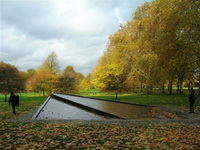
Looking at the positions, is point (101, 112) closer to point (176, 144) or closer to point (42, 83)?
point (176, 144)

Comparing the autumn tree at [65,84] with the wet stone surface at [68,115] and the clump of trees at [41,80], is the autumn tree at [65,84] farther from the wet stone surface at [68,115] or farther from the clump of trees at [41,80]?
the wet stone surface at [68,115]

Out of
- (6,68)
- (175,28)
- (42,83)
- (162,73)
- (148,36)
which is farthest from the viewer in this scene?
(42,83)

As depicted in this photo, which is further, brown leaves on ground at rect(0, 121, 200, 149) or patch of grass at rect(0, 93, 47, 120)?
patch of grass at rect(0, 93, 47, 120)

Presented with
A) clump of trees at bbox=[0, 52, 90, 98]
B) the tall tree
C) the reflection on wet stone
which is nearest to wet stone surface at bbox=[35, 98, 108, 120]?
the reflection on wet stone

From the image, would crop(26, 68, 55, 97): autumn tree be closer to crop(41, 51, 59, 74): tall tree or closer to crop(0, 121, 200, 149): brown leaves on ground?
crop(41, 51, 59, 74): tall tree

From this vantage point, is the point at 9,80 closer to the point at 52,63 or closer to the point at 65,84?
the point at 65,84

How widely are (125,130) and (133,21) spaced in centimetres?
3120

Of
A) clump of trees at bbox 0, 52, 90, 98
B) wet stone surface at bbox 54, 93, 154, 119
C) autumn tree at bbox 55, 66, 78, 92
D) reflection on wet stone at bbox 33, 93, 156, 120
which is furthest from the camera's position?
autumn tree at bbox 55, 66, 78, 92

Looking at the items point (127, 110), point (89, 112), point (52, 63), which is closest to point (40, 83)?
point (52, 63)

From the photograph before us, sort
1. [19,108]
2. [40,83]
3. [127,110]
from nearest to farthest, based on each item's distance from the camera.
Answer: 1. [127,110]
2. [19,108]
3. [40,83]

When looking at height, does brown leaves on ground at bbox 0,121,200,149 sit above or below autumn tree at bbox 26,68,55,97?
below

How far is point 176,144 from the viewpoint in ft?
19.7

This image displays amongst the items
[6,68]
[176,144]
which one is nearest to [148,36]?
[176,144]

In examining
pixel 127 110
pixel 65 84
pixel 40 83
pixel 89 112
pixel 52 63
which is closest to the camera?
pixel 89 112
